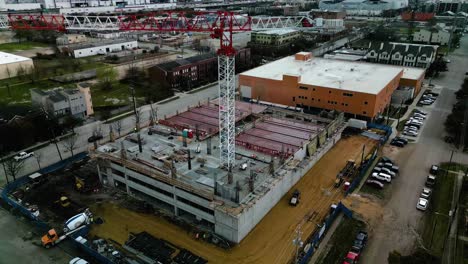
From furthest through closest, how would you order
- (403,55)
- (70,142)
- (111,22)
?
1. (111,22)
2. (403,55)
3. (70,142)

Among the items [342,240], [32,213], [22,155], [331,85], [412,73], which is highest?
[331,85]

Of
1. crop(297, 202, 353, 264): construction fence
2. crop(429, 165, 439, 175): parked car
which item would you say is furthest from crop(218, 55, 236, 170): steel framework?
crop(429, 165, 439, 175): parked car

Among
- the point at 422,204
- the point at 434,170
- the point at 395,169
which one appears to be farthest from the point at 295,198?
the point at 434,170

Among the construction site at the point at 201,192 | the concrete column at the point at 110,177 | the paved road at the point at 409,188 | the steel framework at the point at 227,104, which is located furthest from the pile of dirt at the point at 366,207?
the concrete column at the point at 110,177

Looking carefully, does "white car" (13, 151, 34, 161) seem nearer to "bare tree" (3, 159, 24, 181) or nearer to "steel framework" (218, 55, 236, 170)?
"bare tree" (3, 159, 24, 181)

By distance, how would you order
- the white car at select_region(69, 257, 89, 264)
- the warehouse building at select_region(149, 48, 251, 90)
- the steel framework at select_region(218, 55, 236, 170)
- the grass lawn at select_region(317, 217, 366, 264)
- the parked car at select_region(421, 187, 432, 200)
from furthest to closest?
the warehouse building at select_region(149, 48, 251, 90), the parked car at select_region(421, 187, 432, 200), the steel framework at select_region(218, 55, 236, 170), the grass lawn at select_region(317, 217, 366, 264), the white car at select_region(69, 257, 89, 264)

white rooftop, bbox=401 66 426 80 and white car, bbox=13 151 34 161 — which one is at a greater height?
white rooftop, bbox=401 66 426 80

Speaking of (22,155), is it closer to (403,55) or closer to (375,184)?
(375,184)

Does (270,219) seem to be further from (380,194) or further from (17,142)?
(17,142)
